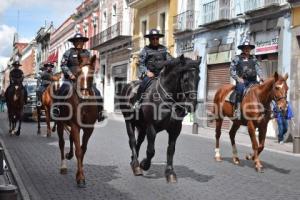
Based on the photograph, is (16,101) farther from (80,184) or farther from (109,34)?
(109,34)

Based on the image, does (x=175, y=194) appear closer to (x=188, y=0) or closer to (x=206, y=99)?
(x=206, y=99)

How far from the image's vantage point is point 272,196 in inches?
321

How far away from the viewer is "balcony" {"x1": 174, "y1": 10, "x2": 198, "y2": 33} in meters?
27.7

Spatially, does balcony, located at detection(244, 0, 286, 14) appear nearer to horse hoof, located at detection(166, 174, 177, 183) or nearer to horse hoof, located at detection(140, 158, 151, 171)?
horse hoof, located at detection(140, 158, 151, 171)

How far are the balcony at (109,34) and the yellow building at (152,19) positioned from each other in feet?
4.61

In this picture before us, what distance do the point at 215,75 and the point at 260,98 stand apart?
14737 millimetres

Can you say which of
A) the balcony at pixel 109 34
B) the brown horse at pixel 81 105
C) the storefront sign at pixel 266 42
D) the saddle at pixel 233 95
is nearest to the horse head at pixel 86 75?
the brown horse at pixel 81 105

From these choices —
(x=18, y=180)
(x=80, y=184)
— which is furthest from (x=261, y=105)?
(x=18, y=180)

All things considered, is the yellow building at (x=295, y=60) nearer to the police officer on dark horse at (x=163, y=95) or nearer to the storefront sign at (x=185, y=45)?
the storefront sign at (x=185, y=45)

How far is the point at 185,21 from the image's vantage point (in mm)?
28359

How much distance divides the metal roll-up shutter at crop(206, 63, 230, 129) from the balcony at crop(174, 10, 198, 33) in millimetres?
2750

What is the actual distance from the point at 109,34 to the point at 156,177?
3327cm

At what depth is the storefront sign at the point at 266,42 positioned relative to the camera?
66.9 feet

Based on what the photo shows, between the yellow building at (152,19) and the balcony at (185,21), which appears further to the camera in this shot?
the yellow building at (152,19)
